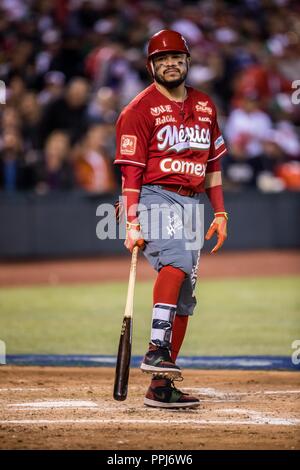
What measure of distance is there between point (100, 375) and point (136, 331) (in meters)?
2.23

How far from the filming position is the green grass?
9.44 metres

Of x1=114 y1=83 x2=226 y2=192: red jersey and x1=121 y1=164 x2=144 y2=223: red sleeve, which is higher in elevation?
x1=114 y1=83 x2=226 y2=192: red jersey

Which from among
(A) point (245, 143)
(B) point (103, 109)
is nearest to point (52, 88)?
(B) point (103, 109)

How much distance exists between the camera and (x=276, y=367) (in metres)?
8.38

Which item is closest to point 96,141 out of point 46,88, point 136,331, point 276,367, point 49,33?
point 46,88

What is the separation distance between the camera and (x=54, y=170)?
15.8 meters

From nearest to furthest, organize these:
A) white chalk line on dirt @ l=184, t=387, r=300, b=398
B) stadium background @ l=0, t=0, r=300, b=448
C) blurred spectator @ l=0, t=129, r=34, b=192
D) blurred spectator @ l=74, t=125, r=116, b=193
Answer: white chalk line on dirt @ l=184, t=387, r=300, b=398 < stadium background @ l=0, t=0, r=300, b=448 < blurred spectator @ l=0, t=129, r=34, b=192 < blurred spectator @ l=74, t=125, r=116, b=193

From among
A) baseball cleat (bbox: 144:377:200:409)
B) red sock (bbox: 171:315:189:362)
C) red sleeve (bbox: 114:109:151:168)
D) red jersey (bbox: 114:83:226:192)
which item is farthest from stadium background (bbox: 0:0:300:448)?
red sleeve (bbox: 114:109:151:168)

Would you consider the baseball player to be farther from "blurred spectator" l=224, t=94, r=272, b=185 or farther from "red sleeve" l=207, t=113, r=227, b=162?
"blurred spectator" l=224, t=94, r=272, b=185

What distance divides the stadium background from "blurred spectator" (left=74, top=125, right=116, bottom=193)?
22mm

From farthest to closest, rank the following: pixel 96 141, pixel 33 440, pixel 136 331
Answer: pixel 96 141 → pixel 136 331 → pixel 33 440

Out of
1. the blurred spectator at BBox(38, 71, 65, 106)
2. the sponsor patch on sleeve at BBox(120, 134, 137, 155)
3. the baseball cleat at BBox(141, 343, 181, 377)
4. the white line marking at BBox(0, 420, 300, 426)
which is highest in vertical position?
the blurred spectator at BBox(38, 71, 65, 106)

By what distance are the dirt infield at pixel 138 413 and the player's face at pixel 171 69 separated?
1.99 m
